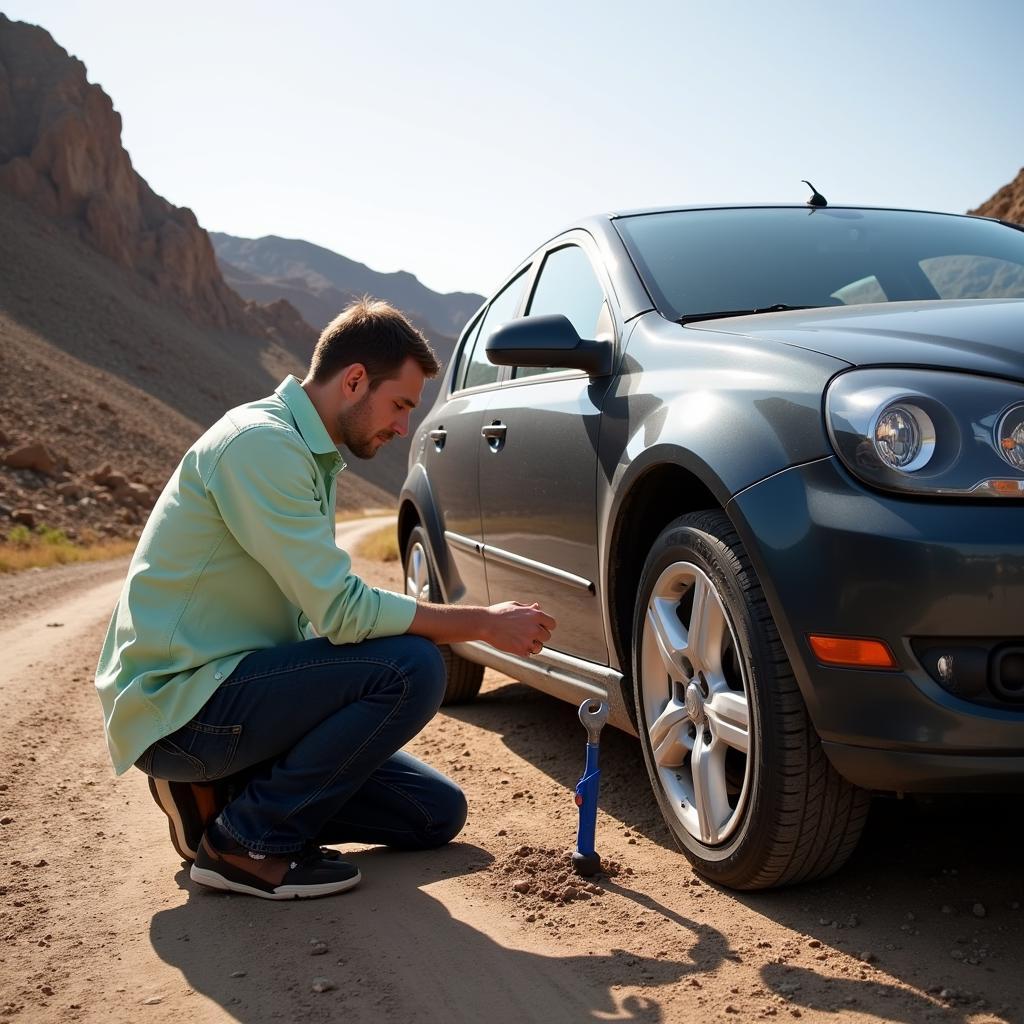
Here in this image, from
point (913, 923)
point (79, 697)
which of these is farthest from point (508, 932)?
point (79, 697)

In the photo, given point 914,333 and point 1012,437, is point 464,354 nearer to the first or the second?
point 914,333

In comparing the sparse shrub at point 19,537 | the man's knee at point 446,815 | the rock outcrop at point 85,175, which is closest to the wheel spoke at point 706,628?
the man's knee at point 446,815

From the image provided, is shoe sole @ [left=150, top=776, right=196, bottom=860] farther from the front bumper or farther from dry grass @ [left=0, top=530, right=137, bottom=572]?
dry grass @ [left=0, top=530, right=137, bottom=572]

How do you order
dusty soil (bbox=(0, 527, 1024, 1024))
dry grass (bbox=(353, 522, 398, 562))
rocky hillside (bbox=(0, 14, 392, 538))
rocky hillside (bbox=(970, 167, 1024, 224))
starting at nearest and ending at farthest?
1. dusty soil (bbox=(0, 527, 1024, 1024))
2. dry grass (bbox=(353, 522, 398, 562))
3. rocky hillside (bbox=(970, 167, 1024, 224))
4. rocky hillside (bbox=(0, 14, 392, 538))

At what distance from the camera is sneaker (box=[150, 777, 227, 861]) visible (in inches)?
127

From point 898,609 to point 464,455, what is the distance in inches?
98.5

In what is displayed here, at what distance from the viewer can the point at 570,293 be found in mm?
4086

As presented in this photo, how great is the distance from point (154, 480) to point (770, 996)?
1497 inches

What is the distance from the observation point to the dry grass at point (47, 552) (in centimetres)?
1634

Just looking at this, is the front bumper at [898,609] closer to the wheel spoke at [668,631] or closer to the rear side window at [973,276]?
the wheel spoke at [668,631]

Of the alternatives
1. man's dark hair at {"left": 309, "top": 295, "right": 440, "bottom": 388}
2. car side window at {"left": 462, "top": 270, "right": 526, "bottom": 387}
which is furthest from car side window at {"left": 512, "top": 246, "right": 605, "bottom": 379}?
man's dark hair at {"left": 309, "top": 295, "right": 440, "bottom": 388}

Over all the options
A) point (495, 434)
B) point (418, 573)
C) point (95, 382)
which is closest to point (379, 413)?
point (495, 434)

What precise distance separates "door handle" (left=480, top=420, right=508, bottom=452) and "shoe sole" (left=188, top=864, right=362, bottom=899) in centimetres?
159

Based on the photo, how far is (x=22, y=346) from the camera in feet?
141
